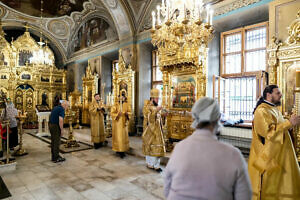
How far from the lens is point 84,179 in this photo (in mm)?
4168

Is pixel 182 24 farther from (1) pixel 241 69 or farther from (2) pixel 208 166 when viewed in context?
(2) pixel 208 166

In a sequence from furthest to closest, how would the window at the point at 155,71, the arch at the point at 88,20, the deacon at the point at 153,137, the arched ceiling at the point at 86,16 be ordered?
the arch at the point at 88,20 < the window at the point at 155,71 < the arched ceiling at the point at 86,16 < the deacon at the point at 153,137

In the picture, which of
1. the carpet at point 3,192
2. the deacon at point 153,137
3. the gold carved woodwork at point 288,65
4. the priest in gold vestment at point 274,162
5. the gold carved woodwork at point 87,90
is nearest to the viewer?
the priest in gold vestment at point 274,162

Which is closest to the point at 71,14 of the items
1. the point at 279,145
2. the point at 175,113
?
the point at 175,113

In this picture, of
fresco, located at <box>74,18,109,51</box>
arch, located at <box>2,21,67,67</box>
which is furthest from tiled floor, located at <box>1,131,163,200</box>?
arch, located at <box>2,21,67,67</box>

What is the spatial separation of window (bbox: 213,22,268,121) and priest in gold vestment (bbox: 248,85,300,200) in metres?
3.39

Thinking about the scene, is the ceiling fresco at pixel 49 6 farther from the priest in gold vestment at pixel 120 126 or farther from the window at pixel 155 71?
the priest in gold vestment at pixel 120 126

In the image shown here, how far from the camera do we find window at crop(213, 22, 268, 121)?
609 cm

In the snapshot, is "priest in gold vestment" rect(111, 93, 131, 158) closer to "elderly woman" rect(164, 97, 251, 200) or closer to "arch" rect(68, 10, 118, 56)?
"elderly woman" rect(164, 97, 251, 200)

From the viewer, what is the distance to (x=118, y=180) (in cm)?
411

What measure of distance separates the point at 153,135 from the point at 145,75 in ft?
16.3

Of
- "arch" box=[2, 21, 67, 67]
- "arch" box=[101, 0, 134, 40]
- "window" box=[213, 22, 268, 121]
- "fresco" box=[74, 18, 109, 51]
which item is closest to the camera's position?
Answer: "window" box=[213, 22, 268, 121]

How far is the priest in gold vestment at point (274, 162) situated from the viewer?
2.52 m

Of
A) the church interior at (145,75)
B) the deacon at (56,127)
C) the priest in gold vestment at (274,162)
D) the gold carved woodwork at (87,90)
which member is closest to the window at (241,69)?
the church interior at (145,75)
